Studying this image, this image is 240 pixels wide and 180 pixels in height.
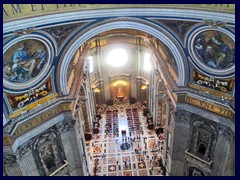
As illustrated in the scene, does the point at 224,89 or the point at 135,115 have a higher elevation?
the point at 224,89

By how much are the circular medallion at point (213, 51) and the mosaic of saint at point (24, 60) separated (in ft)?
24.2

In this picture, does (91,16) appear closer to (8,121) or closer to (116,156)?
(8,121)

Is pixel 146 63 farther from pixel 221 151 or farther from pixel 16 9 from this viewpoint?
pixel 16 9

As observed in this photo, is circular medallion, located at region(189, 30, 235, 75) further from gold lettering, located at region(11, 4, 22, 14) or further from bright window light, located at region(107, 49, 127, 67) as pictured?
bright window light, located at region(107, 49, 127, 67)

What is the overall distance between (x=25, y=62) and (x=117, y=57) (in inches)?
598

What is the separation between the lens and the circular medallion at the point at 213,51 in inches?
549

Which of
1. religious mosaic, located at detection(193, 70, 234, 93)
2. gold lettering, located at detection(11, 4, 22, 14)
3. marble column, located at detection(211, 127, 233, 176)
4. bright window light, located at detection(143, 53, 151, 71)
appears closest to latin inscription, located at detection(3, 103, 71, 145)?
gold lettering, located at detection(11, 4, 22, 14)

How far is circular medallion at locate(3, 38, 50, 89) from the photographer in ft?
45.4

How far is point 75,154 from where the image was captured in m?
18.8

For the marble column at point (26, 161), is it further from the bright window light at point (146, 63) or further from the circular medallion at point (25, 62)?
the bright window light at point (146, 63)

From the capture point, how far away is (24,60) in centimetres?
1445

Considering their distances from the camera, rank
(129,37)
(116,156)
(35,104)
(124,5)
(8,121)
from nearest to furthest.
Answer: (124,5) < (8,121) < (35,104) < (116,156) < (129,37)

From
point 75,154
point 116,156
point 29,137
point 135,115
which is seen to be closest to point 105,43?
point 135,115

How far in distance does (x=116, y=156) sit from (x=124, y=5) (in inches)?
556
